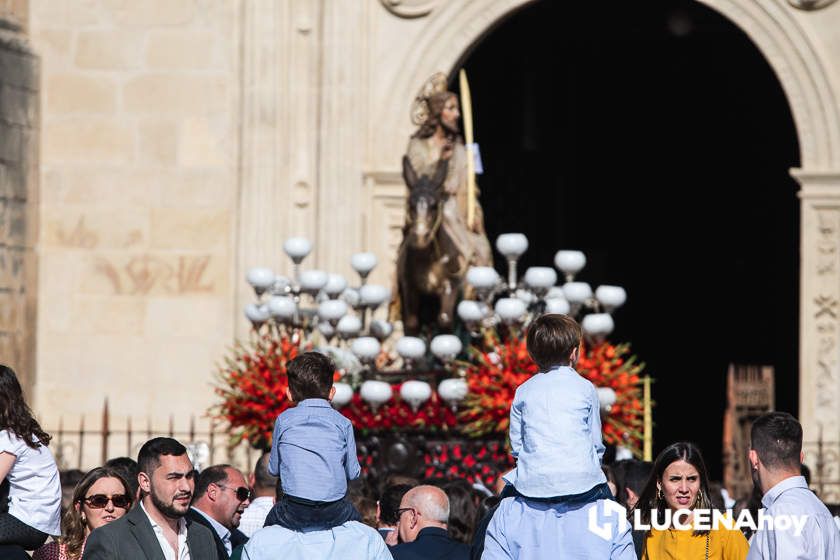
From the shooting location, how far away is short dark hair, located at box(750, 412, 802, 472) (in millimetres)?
6973

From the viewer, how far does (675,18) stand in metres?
21.7

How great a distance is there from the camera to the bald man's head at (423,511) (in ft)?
27.2

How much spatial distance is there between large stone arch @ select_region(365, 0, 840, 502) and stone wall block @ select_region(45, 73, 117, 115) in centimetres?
233

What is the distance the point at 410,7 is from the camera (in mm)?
18234

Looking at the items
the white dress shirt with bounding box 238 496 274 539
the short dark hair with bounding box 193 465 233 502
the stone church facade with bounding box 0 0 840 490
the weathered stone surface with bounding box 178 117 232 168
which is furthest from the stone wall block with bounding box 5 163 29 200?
the short dark hair with bounding box 193 465 233 502

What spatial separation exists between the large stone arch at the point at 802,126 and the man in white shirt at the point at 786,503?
33.1ft

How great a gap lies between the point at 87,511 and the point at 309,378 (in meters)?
1.09

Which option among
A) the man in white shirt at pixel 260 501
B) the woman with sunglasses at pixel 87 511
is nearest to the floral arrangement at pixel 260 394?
the man in white shirt at pixel 260 501

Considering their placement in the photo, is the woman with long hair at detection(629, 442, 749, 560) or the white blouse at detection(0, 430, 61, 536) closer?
the woman with long hair at detection(629, 442, 749, 560)

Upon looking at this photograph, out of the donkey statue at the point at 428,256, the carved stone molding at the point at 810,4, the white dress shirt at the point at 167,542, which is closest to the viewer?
the white dress shirt at the point at 167,542

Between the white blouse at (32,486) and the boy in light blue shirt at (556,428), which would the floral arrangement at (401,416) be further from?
the boy in light blue shirt at (556,428)

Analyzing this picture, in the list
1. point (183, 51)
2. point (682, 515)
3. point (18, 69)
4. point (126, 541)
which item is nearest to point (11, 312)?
point (18, 69)

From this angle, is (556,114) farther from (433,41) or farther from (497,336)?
(497,336)

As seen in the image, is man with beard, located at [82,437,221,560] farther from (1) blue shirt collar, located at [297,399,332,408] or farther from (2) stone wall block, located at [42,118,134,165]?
(2) stone wall block, located at [42,118,134,165]
